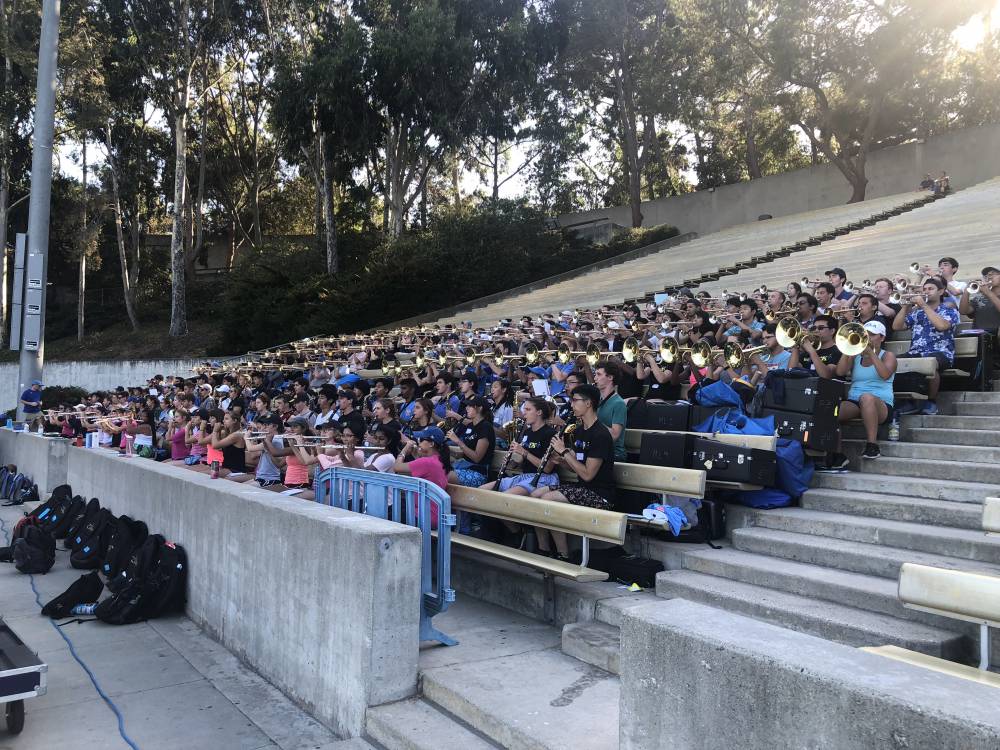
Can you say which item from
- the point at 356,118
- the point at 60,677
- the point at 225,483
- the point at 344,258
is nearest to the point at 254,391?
the point at 225,483

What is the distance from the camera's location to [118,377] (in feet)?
100

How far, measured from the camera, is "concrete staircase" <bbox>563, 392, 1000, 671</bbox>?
4.16 metres

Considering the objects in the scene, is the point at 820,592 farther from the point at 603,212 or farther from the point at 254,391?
the point at 603,212

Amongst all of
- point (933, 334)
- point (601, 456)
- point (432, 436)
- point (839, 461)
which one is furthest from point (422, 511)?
point (933, 334)

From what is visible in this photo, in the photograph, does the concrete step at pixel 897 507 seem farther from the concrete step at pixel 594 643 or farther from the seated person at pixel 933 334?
the concrete step at pixel 594 643

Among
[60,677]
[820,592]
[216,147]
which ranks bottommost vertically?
[60,677]

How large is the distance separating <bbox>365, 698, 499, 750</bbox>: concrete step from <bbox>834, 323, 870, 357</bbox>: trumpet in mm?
4704

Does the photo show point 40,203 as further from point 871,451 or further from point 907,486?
point 907,486

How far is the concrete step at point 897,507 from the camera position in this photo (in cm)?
507

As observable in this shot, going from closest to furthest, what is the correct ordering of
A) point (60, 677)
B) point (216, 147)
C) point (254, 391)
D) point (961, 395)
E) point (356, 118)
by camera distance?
point (60, 677), point (961, 395), point (254, 391), point (356, 118), point (216, 147)

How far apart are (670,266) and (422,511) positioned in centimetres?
2243

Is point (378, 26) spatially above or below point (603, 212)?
above

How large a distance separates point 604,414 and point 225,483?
3.31m

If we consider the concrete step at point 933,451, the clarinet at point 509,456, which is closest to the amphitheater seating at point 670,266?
the clarinet at point 509,456
